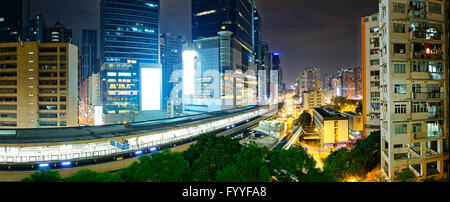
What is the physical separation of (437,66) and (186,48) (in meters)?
38.6

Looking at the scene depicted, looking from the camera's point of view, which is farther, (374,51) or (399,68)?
(374,51)

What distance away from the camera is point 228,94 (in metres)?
40.4

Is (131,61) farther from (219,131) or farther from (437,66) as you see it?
(437,66)

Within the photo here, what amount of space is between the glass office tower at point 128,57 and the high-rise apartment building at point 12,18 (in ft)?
37.3

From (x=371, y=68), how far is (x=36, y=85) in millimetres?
31114

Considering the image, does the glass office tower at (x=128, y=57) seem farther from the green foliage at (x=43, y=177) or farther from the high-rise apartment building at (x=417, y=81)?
the high-rise apartment building at (x=417, y=81)

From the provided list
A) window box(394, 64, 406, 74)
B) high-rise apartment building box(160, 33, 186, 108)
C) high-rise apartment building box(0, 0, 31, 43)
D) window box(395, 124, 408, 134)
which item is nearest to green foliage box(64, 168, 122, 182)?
window box(395, 124, 408, 134)

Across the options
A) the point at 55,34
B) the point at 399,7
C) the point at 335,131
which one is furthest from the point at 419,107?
the point at 55,34

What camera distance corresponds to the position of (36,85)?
22672mm

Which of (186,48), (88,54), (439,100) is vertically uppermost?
(88,54)

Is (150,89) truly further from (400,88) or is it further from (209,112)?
(400,88)
